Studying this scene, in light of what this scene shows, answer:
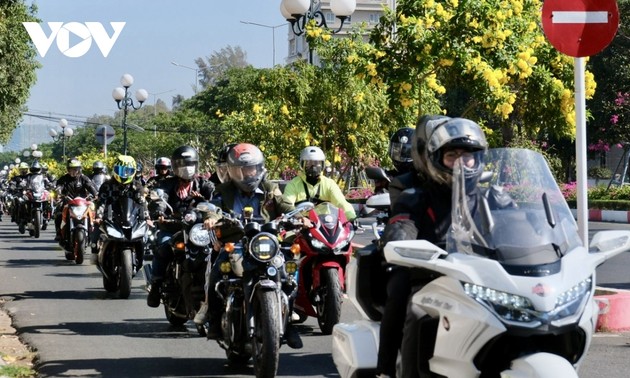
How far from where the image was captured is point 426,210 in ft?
19.2

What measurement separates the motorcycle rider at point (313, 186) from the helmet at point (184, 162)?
1.02 meters

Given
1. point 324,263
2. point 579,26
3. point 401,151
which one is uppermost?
point 579,26

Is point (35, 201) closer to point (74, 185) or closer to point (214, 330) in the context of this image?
point (74, 185)

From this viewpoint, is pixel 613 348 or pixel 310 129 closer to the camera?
pixel 613 348

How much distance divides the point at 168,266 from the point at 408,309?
18.6 feet

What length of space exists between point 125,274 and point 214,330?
527cm

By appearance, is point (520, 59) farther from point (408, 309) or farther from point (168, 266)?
point (408, 309)

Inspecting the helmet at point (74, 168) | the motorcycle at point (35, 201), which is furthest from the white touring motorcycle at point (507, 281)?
the motorcycle at point (35, 201)

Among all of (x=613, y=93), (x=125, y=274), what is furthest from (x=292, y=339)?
(x=613, y=93)

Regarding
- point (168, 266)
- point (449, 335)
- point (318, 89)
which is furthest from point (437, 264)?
point (318, 89)

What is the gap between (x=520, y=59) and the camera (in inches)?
668

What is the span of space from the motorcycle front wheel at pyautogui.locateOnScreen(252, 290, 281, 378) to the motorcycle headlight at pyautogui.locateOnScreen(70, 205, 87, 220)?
11849 millimetres

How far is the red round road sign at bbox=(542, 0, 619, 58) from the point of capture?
9008 millimetres

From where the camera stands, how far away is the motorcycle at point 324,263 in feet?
33.5
